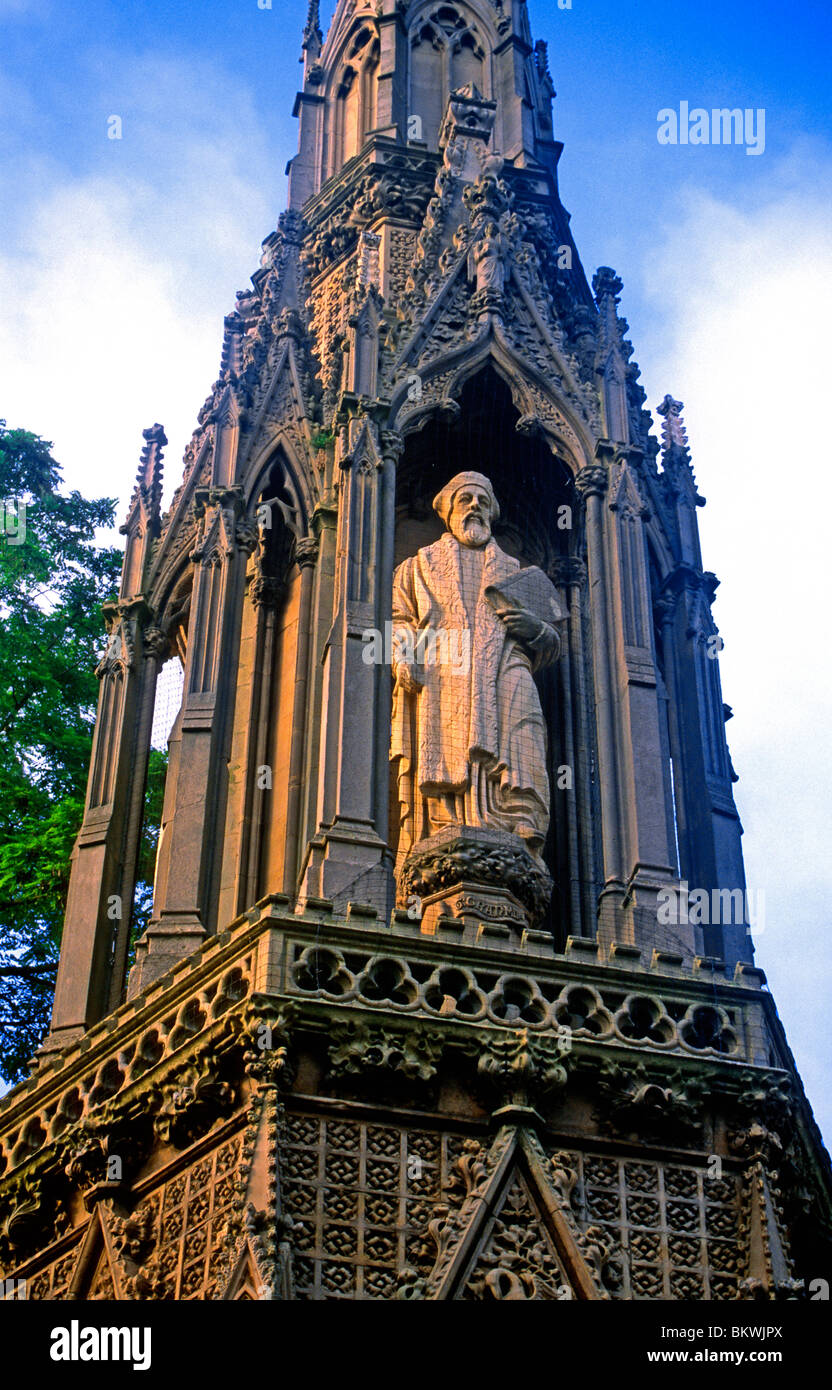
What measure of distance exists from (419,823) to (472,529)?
10.5 ft

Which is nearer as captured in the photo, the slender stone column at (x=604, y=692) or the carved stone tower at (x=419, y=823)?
the carved stone tower at (x=419, y=823)

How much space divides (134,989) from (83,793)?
7732 mm

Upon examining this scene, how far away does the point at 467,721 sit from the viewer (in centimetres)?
2061

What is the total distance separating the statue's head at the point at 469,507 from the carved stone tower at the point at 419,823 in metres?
0.06

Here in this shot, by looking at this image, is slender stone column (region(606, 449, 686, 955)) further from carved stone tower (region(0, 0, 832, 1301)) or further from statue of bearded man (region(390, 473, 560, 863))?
statue of bearded man (region(390, 473, 560, 863))

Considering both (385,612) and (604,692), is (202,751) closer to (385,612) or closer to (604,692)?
(385,612)

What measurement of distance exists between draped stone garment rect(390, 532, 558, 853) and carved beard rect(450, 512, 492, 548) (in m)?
0.35

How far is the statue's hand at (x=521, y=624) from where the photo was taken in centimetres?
2139

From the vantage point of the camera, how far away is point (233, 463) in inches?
888

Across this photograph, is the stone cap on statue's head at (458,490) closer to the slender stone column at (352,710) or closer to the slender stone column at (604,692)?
the slender stone column at (604,692)
